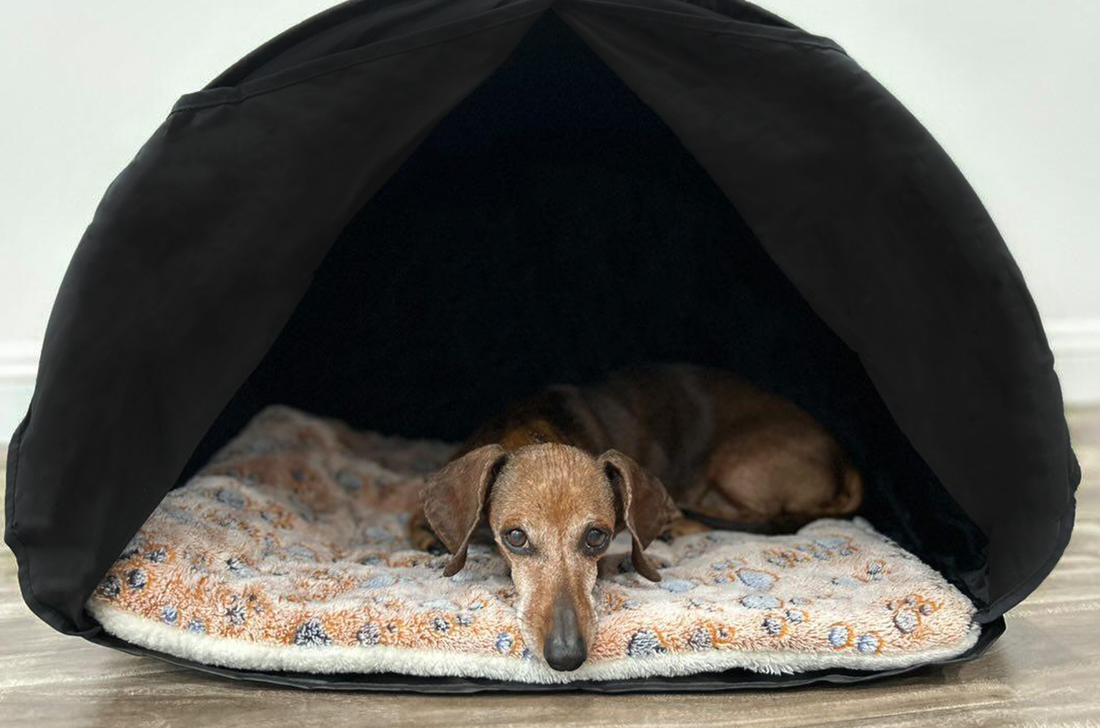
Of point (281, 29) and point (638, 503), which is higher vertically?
point (281, 29)

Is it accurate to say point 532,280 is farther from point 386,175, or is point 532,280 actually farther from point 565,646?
point 565,646

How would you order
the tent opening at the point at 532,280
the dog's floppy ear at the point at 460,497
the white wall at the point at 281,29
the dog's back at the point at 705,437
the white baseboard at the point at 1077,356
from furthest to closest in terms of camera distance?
the white baseboard at the point at 1077,356
the white wall at the point at 281,29
the tent opening at the point at 532,280
the dog's back at the point at 705,437
the dog's floppy ear at the point at 460,497

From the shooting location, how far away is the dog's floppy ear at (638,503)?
2545mm

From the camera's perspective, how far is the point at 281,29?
427 cm

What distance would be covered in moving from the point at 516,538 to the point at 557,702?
40cm

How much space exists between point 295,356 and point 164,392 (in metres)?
1.58

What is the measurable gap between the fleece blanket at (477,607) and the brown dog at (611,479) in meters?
0.10

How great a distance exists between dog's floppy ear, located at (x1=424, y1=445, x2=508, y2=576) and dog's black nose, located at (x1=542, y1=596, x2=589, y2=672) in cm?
45

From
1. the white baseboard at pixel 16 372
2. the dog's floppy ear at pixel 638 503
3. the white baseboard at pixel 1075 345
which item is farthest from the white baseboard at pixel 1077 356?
the white baseboard at pixel 16 372

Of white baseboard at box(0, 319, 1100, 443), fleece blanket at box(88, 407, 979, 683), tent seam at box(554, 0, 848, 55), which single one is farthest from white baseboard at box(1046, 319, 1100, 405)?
tent seam at box(554, 0, 848, 55)

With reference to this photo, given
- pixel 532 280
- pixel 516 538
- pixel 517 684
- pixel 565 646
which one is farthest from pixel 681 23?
pixel 532 280

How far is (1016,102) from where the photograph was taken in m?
4.57

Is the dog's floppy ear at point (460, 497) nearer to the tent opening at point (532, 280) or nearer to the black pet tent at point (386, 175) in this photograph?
the black pet tent at point (386, 175)

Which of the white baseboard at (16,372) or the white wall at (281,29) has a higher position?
the white wall at (281,29)
